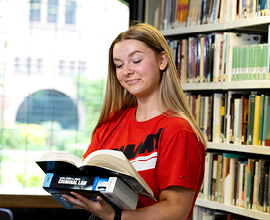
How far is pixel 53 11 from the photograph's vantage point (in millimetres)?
2791

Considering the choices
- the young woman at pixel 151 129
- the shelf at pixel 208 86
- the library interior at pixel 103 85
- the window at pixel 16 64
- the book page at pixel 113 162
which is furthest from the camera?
the window at pixel 16 64

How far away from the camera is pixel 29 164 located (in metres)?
2.79

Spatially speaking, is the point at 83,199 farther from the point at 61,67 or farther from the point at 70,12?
the point at 70,12

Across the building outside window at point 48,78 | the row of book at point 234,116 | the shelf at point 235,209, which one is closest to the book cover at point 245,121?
the row of book at point 234,116

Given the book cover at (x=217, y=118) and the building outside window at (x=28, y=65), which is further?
the building outside window at (x=28, y=65)

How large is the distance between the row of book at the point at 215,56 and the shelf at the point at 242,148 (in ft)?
1.29

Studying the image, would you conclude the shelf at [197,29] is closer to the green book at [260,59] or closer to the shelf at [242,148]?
the green book at [260,59]

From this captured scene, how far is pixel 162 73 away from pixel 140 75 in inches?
4.2

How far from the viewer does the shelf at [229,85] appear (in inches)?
68.8

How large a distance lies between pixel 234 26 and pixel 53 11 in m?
1.64

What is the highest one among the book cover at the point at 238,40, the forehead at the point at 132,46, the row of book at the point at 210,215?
the book cover at the point at 238,40

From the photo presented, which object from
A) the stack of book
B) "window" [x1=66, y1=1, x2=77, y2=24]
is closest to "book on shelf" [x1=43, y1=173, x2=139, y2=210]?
the stack of book

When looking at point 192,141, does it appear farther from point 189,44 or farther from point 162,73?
point 189,44

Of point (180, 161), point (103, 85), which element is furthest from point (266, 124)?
point (103, 85)
